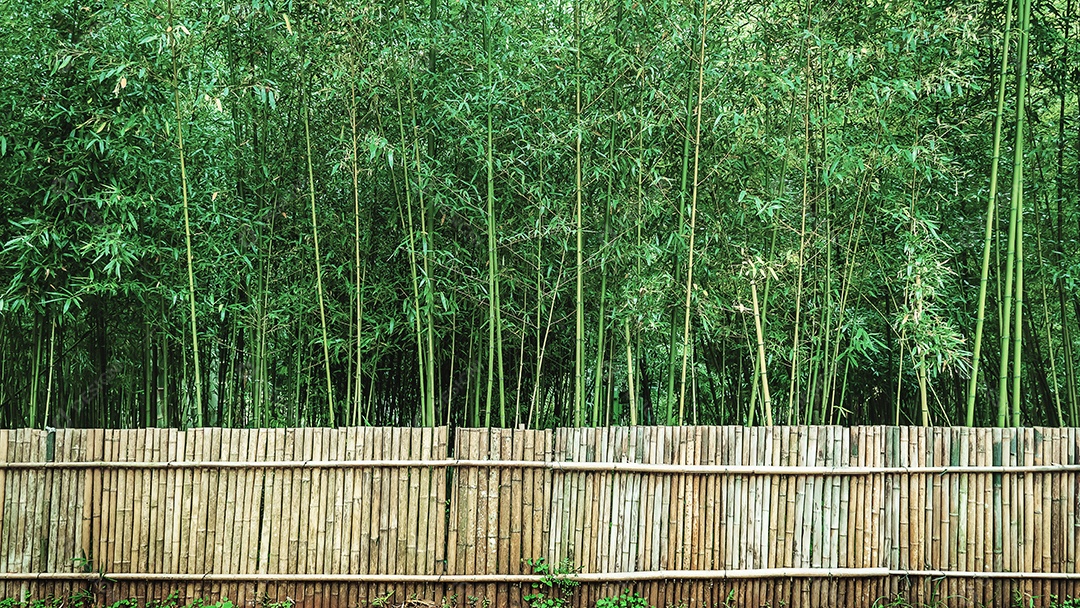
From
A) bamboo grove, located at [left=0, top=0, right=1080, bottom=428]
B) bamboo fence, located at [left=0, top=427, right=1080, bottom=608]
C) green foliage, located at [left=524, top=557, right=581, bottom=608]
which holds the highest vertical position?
bamboo grove, located at [left=0, top=0, right=1080, bottom=428]

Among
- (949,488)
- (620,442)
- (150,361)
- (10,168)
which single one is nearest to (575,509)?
(620,442)

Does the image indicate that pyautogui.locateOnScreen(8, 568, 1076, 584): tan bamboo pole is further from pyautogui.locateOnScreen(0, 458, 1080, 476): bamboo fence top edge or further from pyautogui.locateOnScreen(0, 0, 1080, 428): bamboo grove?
pyautogui.locateOnScreen(0, 0, 1080, 428): bamboo grove

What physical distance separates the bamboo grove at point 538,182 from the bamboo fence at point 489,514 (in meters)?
0.33

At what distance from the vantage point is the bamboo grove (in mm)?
3955

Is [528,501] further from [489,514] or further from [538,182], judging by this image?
[538,182]

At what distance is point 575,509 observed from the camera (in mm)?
3877

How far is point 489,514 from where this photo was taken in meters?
3.86

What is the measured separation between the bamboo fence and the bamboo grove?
33cm

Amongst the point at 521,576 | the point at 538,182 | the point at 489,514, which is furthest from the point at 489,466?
the point at 538,182

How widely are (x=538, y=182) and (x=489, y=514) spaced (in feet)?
5.25

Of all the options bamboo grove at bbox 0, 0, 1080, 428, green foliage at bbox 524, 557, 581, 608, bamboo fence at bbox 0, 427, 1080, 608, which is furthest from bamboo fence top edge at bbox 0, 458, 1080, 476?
green foliage at bbox 524, 557, 581, 608

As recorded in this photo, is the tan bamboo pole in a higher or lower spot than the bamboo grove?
lower

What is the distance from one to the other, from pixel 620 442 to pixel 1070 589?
205 centimetres

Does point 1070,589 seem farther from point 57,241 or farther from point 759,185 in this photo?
point 57,241
